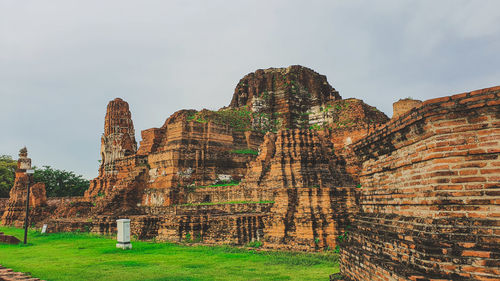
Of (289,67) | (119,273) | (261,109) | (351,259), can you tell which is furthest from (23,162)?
(351,259)

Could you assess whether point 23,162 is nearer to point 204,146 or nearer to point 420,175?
point 204,146

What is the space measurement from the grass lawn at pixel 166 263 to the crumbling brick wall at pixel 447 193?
146 inches

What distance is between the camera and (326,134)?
2433cm

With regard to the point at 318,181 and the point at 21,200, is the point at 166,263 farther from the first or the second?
the point at 21,200

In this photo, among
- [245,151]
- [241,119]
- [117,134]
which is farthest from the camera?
[117,134]

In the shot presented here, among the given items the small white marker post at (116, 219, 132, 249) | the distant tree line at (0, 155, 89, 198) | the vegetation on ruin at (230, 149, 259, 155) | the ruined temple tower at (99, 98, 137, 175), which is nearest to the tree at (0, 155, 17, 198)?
the distant tree line at (0, 155, 89, 198)

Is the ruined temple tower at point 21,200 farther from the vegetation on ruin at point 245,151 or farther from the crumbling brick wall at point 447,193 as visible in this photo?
the crumbling brick wall at point 447,193

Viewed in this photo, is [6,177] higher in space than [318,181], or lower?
higher

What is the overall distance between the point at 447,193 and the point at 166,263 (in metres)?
7.42

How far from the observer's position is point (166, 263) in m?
9.38

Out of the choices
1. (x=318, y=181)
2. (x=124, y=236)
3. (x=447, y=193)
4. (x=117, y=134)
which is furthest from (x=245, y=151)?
(x=447, y=193)

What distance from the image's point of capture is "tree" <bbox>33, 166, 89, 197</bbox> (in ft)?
146

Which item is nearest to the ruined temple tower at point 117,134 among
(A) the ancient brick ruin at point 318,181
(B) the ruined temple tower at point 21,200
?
(A) the ancient brick ruin at point 318,181

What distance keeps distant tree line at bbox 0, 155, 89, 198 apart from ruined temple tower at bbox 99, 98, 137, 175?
1589 centimetres
